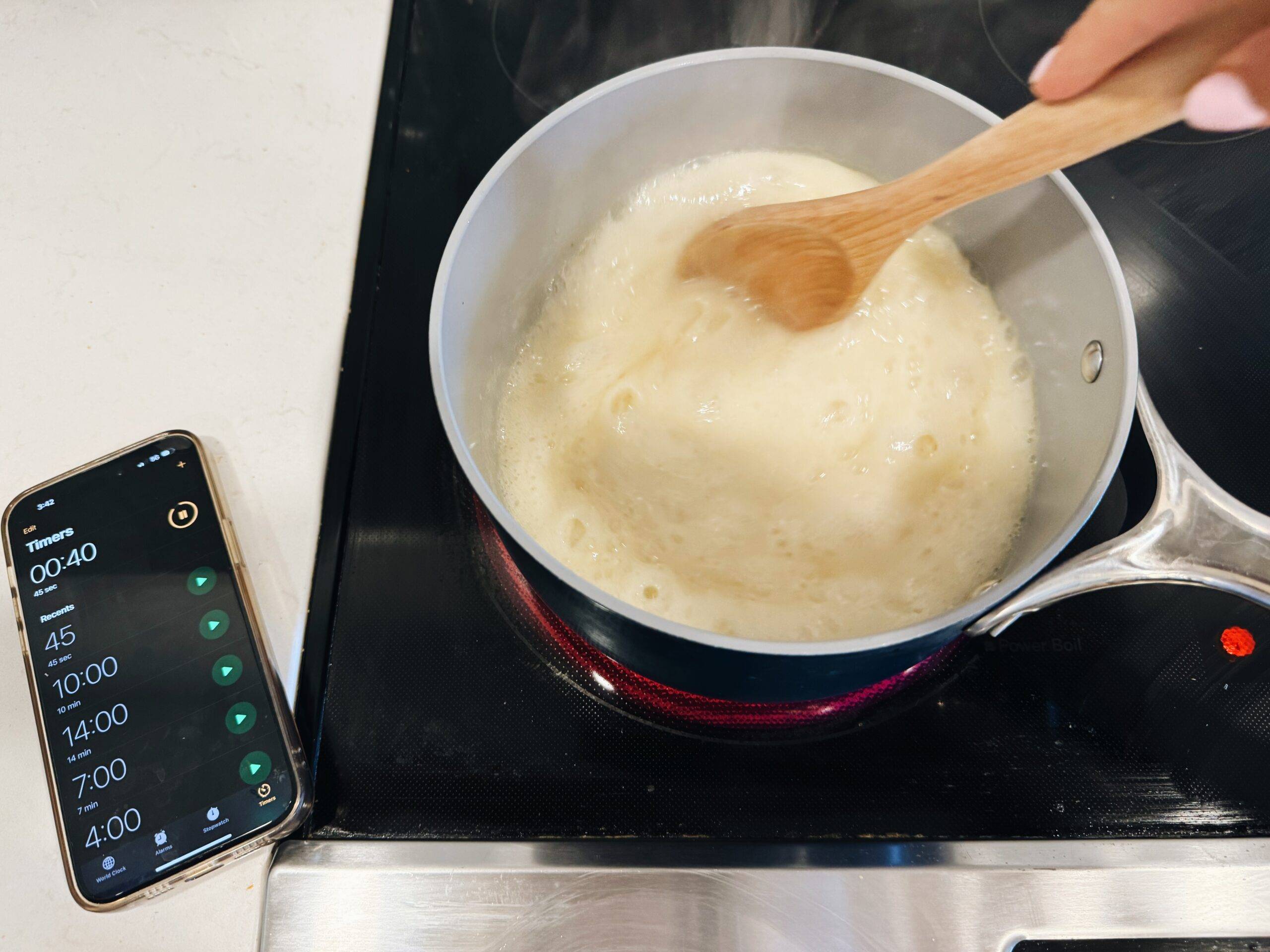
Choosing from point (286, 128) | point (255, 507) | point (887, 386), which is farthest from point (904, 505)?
point (286, 128)

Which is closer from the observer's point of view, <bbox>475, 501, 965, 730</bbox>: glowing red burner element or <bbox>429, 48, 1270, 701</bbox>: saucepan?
<bbox>429, 48, 1270, 701</bbox>: saucepan

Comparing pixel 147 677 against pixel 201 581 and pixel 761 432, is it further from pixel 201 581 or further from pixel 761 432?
pixel 761 432

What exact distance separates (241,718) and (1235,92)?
0.60 metres

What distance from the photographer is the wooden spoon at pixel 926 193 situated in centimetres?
38

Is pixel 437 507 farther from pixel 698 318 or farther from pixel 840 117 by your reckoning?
pixel 840 117

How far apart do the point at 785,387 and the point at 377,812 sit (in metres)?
0.35

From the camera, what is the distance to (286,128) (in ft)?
2.05

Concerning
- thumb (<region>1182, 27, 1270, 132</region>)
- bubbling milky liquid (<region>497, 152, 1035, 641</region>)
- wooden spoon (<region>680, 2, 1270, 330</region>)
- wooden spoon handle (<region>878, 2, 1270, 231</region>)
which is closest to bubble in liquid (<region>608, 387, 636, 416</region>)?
bubbling milky liquid (<region>497, 152, 1035, 641</region>)

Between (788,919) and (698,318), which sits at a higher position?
(698,318)

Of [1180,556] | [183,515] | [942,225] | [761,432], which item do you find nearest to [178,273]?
[183,515]

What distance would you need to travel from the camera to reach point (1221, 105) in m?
0.39

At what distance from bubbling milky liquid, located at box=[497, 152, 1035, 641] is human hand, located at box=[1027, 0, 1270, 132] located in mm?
181

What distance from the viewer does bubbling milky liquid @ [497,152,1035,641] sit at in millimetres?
492

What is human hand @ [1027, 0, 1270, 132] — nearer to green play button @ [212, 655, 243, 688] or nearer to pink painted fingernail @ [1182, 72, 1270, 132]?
pink painted fingernail @ [1182, 72, 1270, 132]
